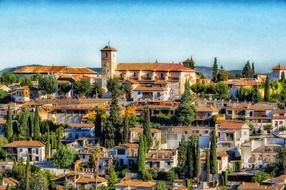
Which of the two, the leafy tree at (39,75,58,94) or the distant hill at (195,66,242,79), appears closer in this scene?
the leafy tree at (39,75,58,94)

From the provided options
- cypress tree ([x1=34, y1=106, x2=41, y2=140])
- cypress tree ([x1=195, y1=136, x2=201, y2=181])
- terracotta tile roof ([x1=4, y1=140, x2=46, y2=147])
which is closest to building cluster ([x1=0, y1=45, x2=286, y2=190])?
terracotta tile roof ([x1=4, y1=140, x2=46, y2=147])

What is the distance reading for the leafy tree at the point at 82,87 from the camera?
17000 mm

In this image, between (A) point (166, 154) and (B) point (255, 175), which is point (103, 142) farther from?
(B) point (255, 175)

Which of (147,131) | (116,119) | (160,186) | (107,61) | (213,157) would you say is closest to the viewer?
(160,186)

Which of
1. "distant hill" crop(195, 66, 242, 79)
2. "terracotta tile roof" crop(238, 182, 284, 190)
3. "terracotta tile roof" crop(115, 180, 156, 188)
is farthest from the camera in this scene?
"distant hill" crop(195, 66, 242, 79)

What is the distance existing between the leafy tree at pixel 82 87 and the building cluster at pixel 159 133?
0.73 ft

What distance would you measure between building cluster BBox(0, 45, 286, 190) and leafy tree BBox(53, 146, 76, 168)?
0.32 ft

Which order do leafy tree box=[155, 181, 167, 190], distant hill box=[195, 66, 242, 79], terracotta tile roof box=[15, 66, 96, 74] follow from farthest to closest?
distant hill box=[195, 66, 242, 79]
terracotta tile roof box=[15, 66, 96, 74]
leafy tree box=[155, 181, 167, 190]

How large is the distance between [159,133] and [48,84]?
383cm

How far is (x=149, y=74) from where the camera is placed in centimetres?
1798

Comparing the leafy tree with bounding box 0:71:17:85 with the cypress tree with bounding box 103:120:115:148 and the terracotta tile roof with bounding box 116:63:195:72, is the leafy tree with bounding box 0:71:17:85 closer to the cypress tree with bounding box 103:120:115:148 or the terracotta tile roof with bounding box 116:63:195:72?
the terracotta tile roof with bounding box 116:63:195:72

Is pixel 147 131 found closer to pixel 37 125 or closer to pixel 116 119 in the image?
pixel 116 119

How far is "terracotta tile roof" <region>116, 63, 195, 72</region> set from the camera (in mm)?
17828

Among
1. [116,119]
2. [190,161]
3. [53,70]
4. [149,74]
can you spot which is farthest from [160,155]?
[53,70]
